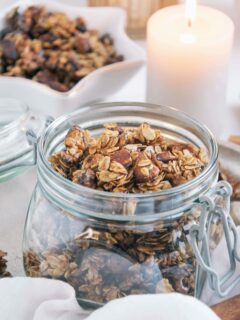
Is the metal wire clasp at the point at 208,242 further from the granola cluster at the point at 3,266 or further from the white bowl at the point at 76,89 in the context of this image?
the white bowl at the point at 76,89

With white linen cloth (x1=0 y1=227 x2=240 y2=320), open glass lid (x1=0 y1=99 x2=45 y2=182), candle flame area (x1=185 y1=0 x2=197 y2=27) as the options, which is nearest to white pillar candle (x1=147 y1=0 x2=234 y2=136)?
candle flame area (x1=185 y1=0 x2=197 y2=27)

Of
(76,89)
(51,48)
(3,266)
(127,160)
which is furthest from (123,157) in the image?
(51,48)

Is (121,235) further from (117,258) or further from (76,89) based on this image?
(76,89)

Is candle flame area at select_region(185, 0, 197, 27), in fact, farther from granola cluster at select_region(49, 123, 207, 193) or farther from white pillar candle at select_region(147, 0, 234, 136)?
granola cluster at select_region(49, 123, 207, 193)

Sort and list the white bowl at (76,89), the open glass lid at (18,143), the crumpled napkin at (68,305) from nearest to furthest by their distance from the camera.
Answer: the crumpled napkin at (68,305) → the open glass lid at (18,143) → the white bowl at (76,89)

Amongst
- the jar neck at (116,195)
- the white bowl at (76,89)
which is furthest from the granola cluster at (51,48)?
the jar neck at (116,195)

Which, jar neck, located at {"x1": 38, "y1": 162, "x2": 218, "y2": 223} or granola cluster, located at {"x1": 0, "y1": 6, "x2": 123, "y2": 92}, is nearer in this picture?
jar neck, located at {"x1": 38, "y1": 162, "x2": 218, "y2": 223}

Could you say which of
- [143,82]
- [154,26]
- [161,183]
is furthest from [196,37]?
[161,183]

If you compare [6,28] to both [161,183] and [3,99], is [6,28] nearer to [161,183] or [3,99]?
[3,99]
